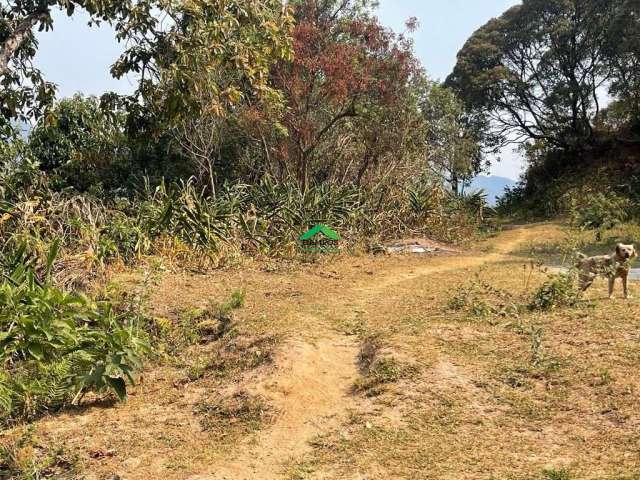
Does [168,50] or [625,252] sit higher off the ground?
[168,50]

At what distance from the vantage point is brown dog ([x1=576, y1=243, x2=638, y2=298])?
556cm

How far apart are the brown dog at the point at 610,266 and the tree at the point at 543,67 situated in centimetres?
1528

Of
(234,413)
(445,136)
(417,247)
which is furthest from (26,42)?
(445,136)

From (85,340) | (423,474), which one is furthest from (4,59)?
(423,474)

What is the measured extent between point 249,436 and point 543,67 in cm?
2128

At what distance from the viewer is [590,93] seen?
20.6m

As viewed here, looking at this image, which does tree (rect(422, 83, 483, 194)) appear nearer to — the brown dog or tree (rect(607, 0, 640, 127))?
tree (rect(607, 0, 640, 127))

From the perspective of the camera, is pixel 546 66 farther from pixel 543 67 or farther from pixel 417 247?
pixel 417 247

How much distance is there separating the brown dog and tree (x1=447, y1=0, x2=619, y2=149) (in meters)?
15.3

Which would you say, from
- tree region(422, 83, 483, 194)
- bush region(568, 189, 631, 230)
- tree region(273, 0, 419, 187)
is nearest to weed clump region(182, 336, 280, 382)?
tree region(273, 0, 419, 187)

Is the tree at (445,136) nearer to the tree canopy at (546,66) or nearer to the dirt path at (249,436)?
the tree canopy at (546,66)

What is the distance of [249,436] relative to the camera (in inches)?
144

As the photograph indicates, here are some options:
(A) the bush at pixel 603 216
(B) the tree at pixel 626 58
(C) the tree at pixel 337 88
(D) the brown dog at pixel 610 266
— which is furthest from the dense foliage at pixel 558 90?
(D) the brown dog at pixel 610 266

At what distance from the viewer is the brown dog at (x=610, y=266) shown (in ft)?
18.2
